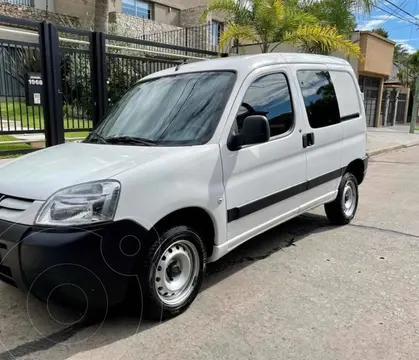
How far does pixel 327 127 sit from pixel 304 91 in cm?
57

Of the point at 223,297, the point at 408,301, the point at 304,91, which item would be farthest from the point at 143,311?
the point at 304,91

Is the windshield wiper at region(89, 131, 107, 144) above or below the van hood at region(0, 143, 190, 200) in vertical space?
above

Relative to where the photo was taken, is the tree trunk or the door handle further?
the tree trunk

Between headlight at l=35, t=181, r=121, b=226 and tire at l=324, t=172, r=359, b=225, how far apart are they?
3445 millimetres

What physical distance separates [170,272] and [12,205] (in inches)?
48.7

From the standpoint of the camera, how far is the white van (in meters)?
2.62

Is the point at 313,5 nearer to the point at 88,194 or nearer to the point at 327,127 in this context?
the point at 327,127

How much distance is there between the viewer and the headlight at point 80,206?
8.55 ft

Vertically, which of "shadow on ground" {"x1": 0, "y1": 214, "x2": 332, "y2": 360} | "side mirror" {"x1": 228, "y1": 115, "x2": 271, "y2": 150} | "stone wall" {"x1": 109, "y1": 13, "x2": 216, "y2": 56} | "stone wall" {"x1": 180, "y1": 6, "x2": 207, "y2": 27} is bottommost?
"shadow on ground" {"x1": 0, "y1": 214, "x2": 332, "y2": 360}

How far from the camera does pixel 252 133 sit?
3326 millimetres

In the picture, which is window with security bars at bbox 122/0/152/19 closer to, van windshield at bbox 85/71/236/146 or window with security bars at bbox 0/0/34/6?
window with security bars at bbox 0/0/34/6

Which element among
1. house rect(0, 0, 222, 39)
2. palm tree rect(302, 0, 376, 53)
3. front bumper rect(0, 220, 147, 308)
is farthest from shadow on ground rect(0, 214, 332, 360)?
house rect(0, 0, 222, 39)

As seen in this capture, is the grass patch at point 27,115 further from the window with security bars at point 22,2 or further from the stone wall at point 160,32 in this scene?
the window with security bars at point 22,2

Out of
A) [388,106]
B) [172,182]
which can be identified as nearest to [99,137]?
[172,182]
